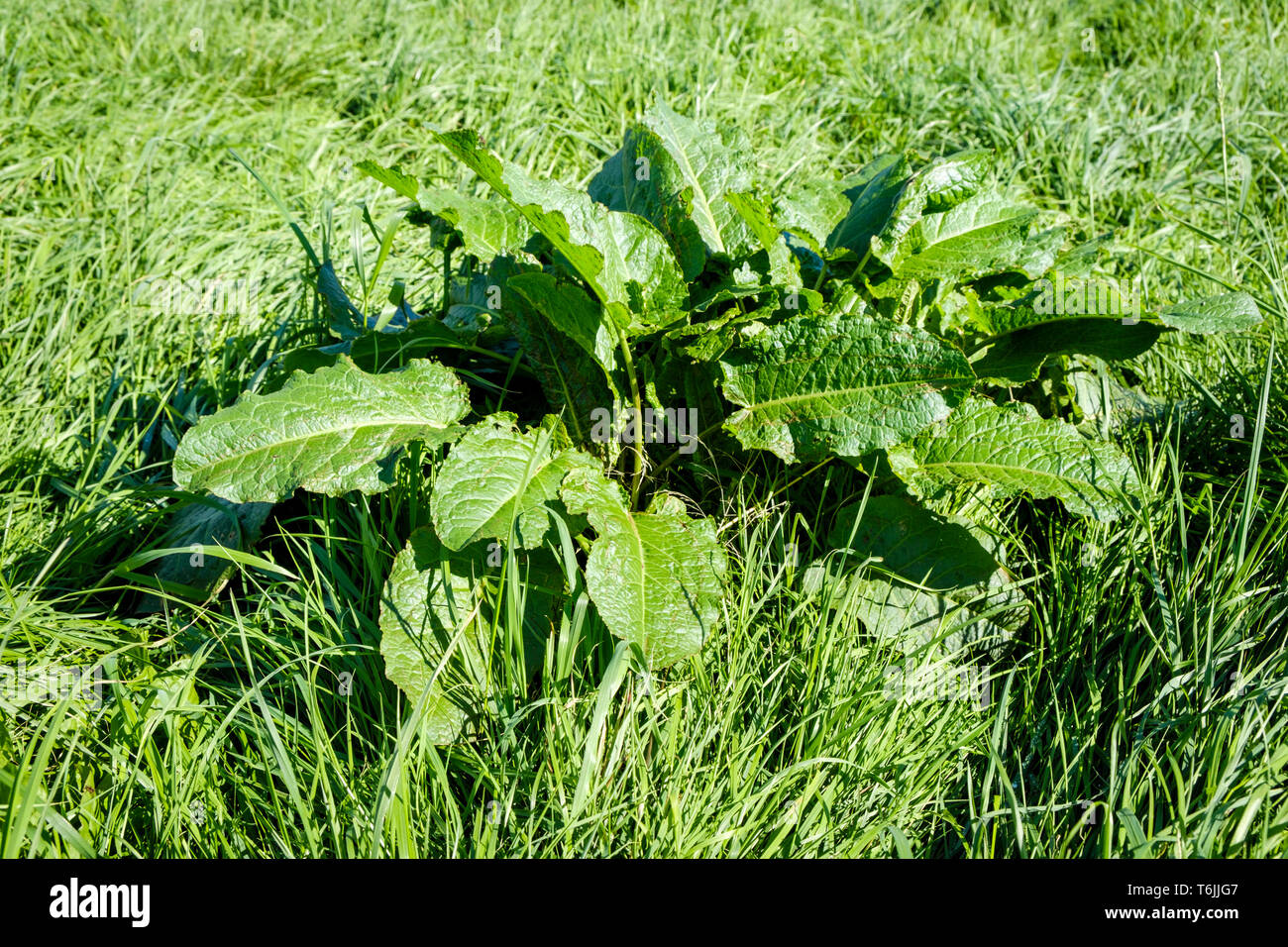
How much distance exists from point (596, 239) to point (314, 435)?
66 centimetres

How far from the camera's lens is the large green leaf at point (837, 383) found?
182 centimetres

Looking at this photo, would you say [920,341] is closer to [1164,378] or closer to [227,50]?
[1164,378]

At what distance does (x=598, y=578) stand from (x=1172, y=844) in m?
0.99

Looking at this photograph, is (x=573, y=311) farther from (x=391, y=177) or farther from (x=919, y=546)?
(x=919, y=546)

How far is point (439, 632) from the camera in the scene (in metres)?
1.83

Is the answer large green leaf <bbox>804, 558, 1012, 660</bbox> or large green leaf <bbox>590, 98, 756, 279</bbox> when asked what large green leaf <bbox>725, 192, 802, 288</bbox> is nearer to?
large green leaf <bbox>590, 98, 756, 279</bbox>

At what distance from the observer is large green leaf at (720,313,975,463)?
5.97 ft

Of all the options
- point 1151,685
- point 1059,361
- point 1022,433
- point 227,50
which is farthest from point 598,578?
point 227,50

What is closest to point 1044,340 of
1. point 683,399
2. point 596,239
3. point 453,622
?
point 683,399

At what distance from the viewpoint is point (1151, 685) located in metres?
1.84

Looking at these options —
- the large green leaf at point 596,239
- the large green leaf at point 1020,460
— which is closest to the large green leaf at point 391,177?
the large green leaf at point 596,239

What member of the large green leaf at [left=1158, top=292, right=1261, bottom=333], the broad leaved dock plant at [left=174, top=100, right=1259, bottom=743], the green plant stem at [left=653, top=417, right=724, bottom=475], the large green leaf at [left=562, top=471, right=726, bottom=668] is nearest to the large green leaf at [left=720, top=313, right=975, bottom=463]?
the broad leaved dock plant at [left=174, top=100, right=1259, bottom=743]

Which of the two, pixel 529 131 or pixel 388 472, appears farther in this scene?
pixel 529 131

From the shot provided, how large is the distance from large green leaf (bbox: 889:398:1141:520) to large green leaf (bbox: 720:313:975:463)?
5.9 inches
